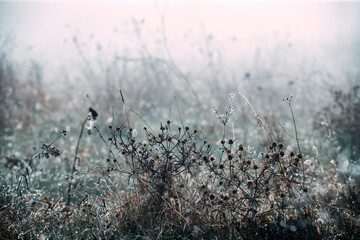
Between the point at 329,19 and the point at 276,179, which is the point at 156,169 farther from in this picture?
the point at 329,19

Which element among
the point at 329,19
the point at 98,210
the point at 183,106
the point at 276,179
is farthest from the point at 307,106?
the point at 329,19

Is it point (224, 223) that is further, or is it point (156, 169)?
point (156, 169)

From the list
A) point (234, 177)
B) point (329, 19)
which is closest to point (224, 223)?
point (234, 177)

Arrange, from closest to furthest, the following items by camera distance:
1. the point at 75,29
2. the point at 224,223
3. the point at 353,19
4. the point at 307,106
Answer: the point at 224,223
the point at 307,106
the point at 75,29
the point at 353,19

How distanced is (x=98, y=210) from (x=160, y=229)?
0.56 metres

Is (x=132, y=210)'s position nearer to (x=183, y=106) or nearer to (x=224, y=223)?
(x=224, y=223)

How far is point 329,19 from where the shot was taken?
1588 centimetres

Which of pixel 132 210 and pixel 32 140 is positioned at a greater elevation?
pixel 32 140

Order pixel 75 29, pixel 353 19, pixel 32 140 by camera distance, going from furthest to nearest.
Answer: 1. pixel 353 19
2. pixel 75 29
3. pixel 32 140

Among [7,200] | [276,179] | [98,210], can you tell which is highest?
[276,179]

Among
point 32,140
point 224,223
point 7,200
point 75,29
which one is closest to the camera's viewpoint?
point 224,223

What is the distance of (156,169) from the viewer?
2.46m

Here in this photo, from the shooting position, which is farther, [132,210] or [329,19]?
[329,19]

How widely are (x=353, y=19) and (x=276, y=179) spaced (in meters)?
16.0
